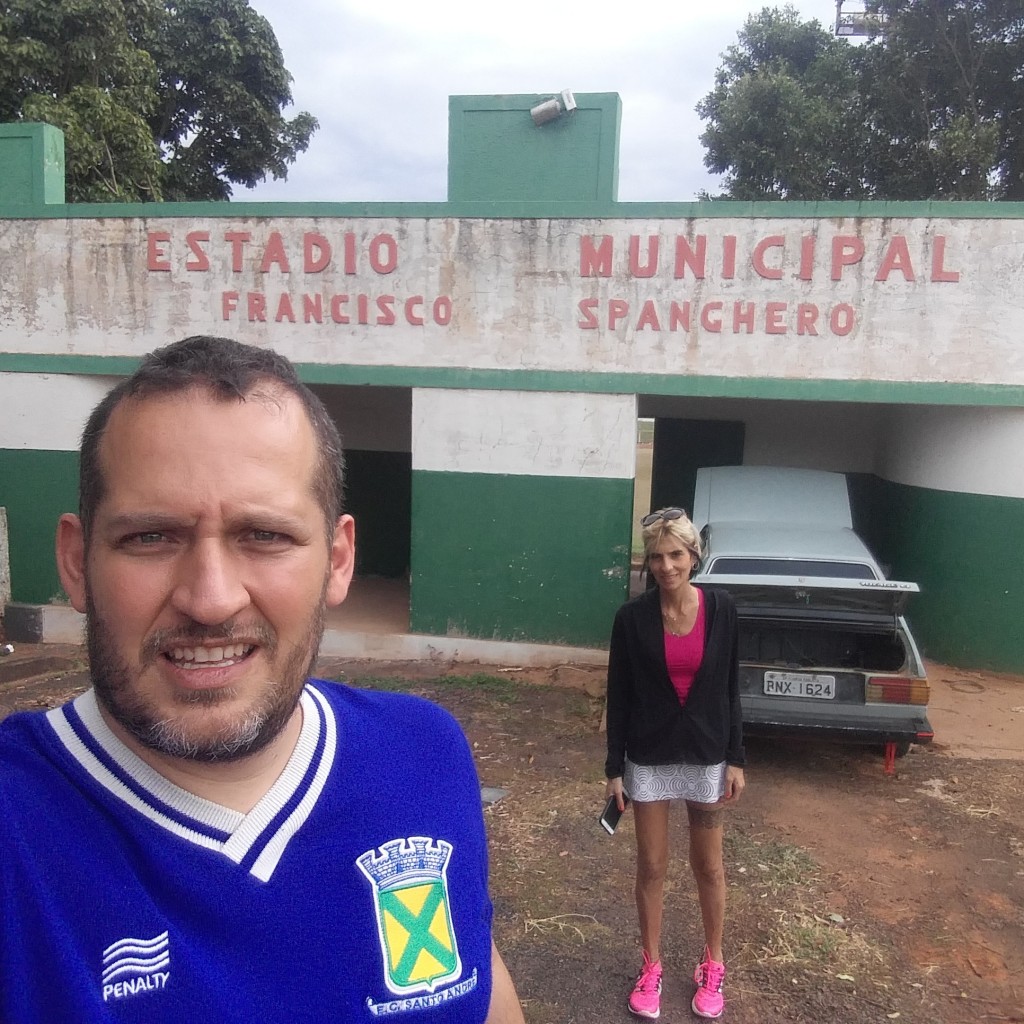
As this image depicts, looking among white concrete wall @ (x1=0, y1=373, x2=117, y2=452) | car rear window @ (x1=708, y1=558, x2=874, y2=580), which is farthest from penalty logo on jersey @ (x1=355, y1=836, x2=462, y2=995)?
white concrete wall @ (x1=0, y1=373, x2=117, y2=452)

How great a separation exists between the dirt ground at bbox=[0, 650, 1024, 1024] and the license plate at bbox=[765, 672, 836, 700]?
628 millimetres

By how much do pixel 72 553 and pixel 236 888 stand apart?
0.53 meters

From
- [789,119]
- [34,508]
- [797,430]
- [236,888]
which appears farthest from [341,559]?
[789,119]

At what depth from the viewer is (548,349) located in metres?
7.77

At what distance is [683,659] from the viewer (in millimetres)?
3271

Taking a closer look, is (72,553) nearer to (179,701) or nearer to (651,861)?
(179,701)

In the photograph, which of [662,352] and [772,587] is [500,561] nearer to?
[662,352]

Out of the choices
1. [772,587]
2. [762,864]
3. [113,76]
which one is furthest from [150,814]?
[113,76]

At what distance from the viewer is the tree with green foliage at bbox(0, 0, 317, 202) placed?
1234 centimetres

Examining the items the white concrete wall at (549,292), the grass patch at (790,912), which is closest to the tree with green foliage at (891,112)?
the white concrete wall at (549,292)

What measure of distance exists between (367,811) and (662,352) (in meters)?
6.78

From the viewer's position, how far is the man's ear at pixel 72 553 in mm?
1226

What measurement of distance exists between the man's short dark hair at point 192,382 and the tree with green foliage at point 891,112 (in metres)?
18.4

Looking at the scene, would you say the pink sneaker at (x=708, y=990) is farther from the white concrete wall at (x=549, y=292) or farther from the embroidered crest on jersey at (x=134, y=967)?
the white concrete wall at (x=549, y=292)
